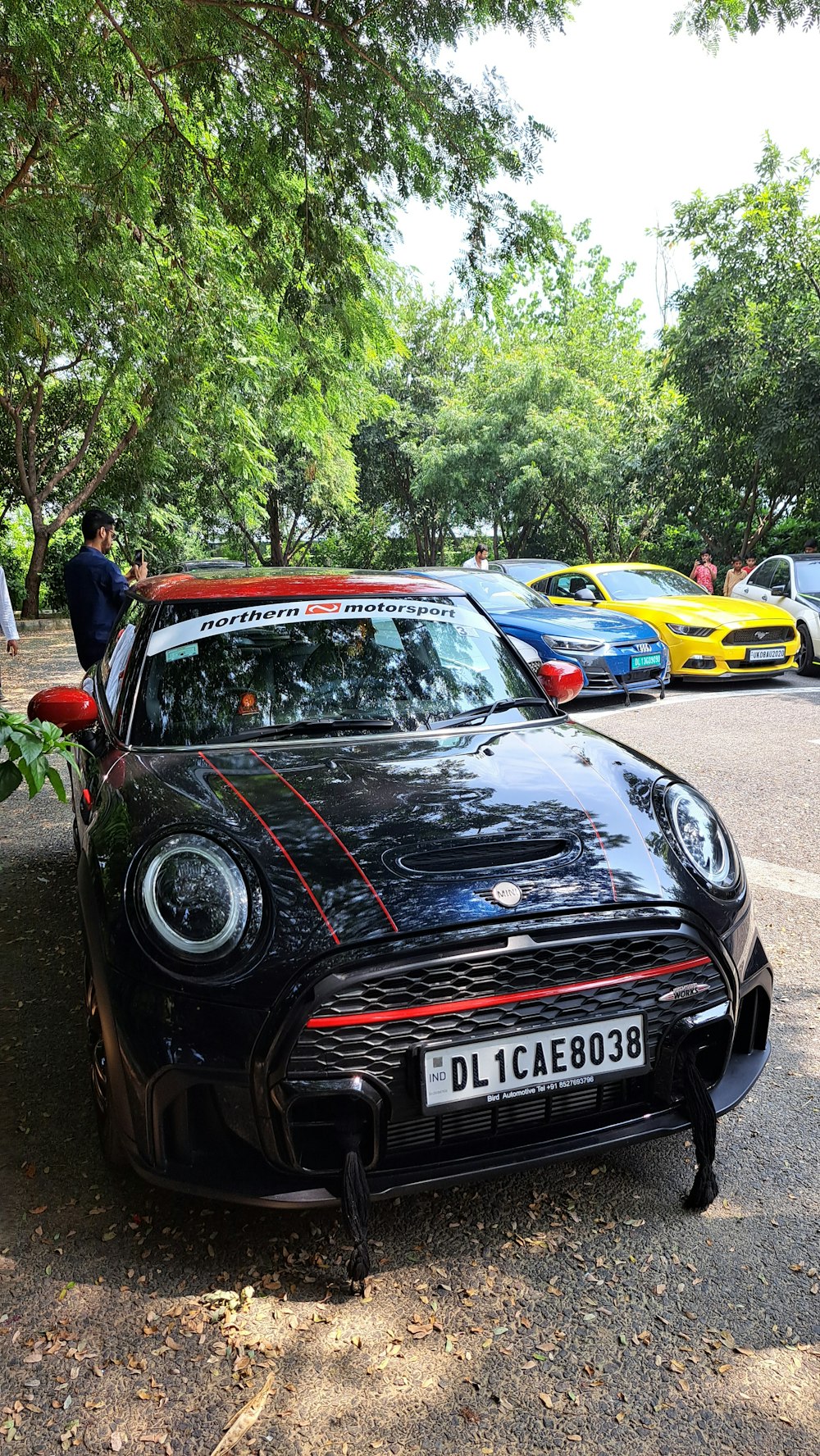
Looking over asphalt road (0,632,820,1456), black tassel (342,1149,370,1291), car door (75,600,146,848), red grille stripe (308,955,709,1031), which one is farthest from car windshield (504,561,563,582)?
black tassel (342,1149,370,1291)

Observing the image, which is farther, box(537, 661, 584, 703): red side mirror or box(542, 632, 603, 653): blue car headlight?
box(542, 632, 603, 653): blue car headlight

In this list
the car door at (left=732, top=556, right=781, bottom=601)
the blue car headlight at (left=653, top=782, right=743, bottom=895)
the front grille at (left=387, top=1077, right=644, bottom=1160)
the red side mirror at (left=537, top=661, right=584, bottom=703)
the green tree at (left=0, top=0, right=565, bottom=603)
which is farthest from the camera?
the car door at (left=732, top=556, right=781, bottom=601)

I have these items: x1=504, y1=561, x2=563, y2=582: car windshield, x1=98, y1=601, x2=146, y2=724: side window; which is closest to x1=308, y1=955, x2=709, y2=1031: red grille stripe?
x1=98, y1=601, x2=146, y2=724: side window

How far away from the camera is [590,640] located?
402 inches

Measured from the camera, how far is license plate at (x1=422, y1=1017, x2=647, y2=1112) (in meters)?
2.08

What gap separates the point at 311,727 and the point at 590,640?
751cm

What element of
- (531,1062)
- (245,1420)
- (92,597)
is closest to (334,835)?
(531,1062)

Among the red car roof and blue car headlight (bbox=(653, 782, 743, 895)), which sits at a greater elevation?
the red car roof

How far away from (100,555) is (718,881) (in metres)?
5.41

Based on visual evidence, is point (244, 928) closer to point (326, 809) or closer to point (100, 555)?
point (326, 809)

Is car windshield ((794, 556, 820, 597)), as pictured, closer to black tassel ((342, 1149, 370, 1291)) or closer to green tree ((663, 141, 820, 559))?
green tree ((663, 141, 820, 559))

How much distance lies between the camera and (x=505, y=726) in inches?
127

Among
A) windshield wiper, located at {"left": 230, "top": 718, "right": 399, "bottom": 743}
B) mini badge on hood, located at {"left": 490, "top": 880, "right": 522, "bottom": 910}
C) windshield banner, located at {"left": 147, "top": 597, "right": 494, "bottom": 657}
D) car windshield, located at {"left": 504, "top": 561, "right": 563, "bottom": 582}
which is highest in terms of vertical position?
windshield banner, located at {"left": 147, "top": 597, "right": 494, "bottom": 657}

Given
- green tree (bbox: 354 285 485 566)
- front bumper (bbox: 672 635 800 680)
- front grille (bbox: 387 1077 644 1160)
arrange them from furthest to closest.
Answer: green tree (bbox: 354 285 485 566) → front bumper (bbox: 672 635 800 680) → front grille (bbox: 387 1077 644 1160)
